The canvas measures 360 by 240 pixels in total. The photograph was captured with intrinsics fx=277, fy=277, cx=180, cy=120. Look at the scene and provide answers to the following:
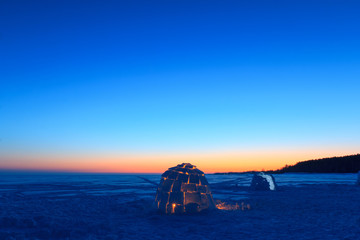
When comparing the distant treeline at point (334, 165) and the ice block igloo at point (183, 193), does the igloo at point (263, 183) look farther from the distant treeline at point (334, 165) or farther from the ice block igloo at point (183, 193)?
the distant treeline at point (334, 165)

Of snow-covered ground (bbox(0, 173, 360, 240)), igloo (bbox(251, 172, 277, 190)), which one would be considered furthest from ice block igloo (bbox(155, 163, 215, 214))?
igloo (bbox(251, 172, 277, 190))

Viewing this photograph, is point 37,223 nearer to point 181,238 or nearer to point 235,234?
point 181,238

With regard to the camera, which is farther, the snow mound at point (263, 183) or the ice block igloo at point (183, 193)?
the snow mound at point (263, 183)

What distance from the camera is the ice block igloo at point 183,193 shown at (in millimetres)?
9164

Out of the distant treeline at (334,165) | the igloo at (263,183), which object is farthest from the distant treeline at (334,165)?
the igloo at (263,183)

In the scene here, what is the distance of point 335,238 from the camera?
596 cm

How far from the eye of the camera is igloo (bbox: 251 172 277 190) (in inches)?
691

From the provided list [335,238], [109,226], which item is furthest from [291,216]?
[109,226]

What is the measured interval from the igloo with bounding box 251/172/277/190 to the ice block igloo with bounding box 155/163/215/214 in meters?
9.08

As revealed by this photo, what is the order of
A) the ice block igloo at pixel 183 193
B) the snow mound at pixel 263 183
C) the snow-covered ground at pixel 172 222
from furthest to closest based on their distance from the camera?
the snow mound at pixel 263 183, the ice block igloo at pixel 183 193, the snow-covered ground at pixel 172 222

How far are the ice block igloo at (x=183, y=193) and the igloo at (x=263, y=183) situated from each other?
A: 9081 mm

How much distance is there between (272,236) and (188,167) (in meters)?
4.15

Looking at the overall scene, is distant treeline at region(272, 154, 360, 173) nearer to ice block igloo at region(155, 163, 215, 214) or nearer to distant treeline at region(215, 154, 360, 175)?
distant treeline at region(215, 154, 360, 175)

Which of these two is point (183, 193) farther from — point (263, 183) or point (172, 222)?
point (263, 183)
